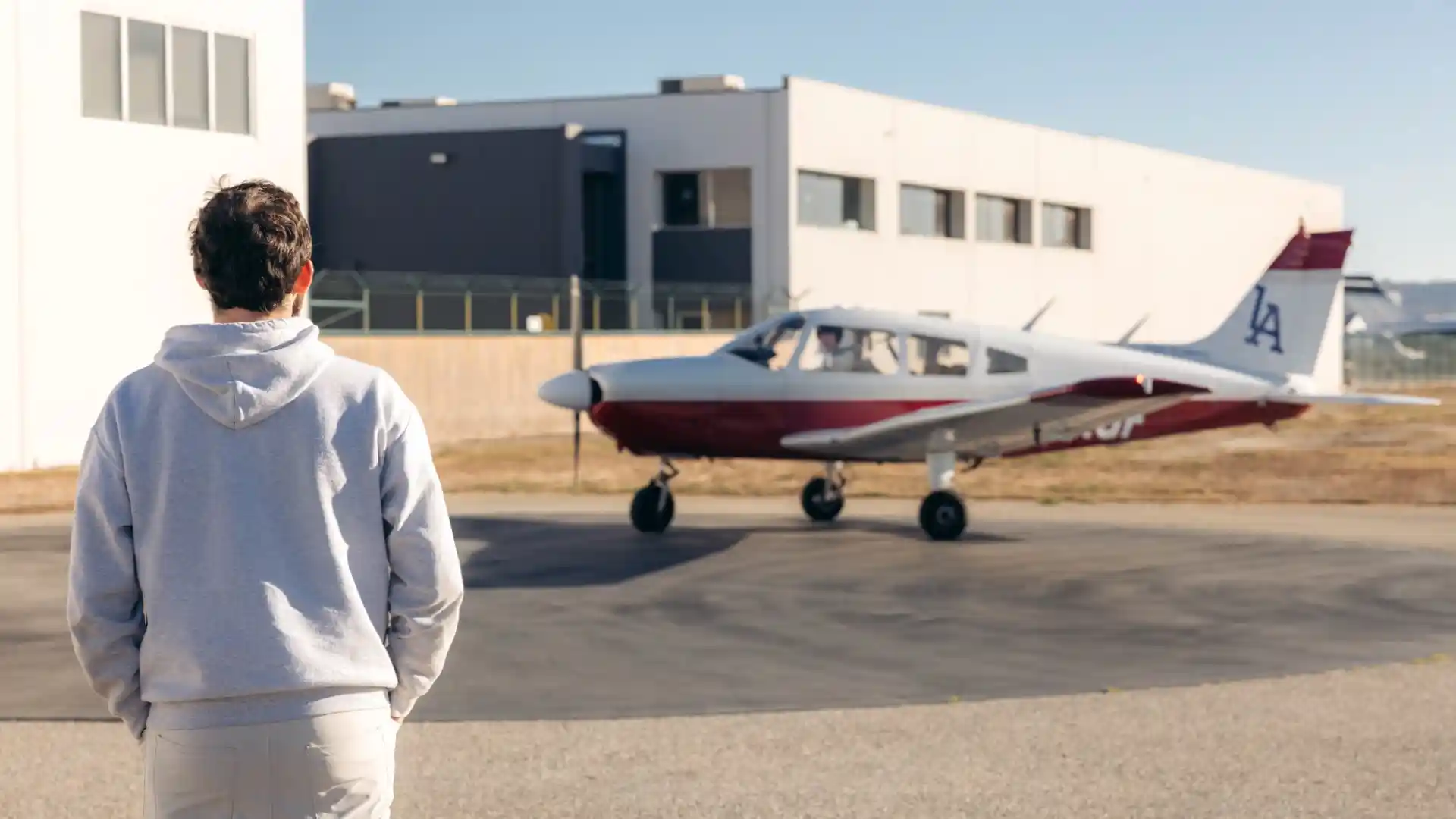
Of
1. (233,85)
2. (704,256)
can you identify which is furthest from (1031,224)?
(233,85)

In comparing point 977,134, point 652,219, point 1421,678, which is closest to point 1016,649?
point 1421,678

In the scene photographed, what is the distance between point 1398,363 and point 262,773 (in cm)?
8477

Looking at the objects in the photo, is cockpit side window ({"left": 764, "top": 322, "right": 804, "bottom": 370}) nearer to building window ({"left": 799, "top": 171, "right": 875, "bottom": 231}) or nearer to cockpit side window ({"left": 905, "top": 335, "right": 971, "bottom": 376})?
cockpit side window ({"left": 905, "top": 335, "right": 971, "bottom": 376})

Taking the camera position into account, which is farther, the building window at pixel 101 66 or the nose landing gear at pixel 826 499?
the building window at pixel 101 66

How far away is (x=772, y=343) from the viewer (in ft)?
60.8

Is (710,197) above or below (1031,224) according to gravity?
above

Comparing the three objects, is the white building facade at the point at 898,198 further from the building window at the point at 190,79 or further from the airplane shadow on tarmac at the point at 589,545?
the airplane shadow on tarmac at the point at 589,545

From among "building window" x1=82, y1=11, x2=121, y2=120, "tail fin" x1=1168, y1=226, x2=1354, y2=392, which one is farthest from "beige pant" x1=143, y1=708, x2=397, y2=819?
"building window" x1=82, y1=11, x2=121, y2=120

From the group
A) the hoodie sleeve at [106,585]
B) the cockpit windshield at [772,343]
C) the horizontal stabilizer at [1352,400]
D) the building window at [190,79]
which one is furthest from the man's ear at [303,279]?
the building window at [190,79]

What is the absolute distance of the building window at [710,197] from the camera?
152 feet

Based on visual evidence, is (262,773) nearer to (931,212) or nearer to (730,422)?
(730,422)

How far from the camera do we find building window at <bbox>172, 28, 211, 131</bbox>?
29391 millimetres

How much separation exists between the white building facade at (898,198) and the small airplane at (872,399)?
26.3 metres

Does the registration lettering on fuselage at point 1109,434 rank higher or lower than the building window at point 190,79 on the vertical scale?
lower
